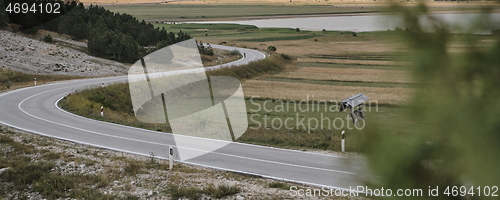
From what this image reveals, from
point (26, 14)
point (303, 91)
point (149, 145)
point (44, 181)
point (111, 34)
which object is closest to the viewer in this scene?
point (44, 181)

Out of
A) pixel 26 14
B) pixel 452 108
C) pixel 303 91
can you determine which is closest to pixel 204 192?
pixel 452 108

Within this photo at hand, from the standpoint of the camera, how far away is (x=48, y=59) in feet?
174

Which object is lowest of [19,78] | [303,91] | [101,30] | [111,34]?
[303,91]

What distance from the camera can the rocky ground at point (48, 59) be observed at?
160 ft

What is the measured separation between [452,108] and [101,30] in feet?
237

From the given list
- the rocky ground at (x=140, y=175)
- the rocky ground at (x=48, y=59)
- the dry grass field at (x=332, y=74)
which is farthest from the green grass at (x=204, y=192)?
the rocky ground at (x=48, y=59)

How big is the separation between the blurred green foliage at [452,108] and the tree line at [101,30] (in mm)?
65556

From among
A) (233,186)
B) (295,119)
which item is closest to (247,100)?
(295,119)

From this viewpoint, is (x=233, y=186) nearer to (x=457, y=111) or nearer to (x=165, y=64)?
(x=457, y=111)

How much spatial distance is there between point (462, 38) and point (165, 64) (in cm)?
5846

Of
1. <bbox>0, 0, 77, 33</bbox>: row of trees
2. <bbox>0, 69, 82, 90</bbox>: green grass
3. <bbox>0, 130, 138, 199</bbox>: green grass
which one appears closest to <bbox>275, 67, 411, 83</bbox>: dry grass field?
<bbox>0, 69, 82, 90</bbox>: green grass

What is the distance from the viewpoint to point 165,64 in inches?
2298

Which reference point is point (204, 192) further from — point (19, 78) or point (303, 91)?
point (19, 78)

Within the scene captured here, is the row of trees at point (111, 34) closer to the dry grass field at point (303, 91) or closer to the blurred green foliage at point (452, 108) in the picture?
the dry grass field at point (303, 91)
